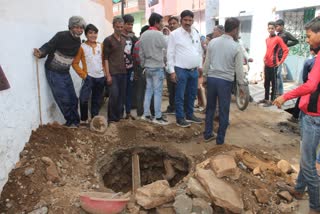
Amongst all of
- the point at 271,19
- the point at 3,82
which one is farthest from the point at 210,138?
the point at 271,19

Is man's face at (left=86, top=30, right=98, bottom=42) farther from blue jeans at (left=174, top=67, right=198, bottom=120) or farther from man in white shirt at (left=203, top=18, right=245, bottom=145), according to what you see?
man in white shirt at (left=203, top=18, right=245, bottom=145)

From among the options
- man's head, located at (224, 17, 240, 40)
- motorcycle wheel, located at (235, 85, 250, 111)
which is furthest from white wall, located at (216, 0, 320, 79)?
man's head, located at (224, 17, 240, 40)

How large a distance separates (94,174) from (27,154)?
0.90m

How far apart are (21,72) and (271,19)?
8.27 meters

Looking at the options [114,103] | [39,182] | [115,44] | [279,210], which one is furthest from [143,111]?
[279,210]

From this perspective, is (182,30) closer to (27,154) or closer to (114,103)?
(114,103)

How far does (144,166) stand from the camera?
18.1ft

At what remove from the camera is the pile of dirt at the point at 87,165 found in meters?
3.48

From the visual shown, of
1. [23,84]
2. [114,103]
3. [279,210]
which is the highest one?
[23,84]

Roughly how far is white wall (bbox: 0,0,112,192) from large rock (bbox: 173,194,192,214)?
1929 millimetres

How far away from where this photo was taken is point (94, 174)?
4.29 meters

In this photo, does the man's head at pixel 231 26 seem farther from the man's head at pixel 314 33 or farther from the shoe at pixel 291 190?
the shoe at pixel 291 190

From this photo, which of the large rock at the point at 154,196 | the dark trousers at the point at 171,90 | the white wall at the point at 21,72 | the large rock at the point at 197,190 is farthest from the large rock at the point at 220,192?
the dark trousers at the point at 171,90

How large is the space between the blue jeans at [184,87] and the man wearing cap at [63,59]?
67.1 inches
